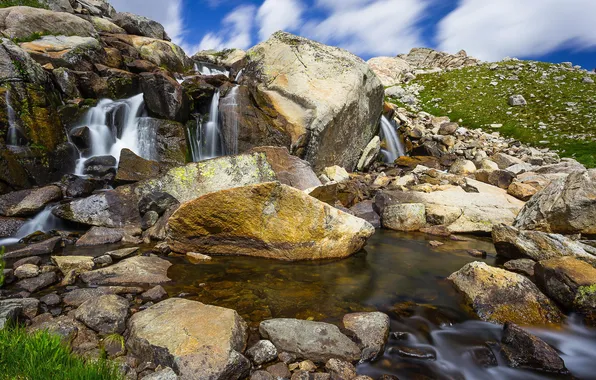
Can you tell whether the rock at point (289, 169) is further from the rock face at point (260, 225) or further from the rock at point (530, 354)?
the rock at point (530, 354)

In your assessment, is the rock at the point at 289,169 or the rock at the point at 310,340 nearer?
the rock at the point at 310,340

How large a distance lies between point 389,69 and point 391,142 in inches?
2210

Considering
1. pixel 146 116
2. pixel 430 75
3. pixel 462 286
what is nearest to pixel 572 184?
pixel 462 286

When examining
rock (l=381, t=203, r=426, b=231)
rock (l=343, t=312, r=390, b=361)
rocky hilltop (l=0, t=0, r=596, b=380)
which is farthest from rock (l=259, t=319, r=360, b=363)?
rock (l=381, t=203, r=426, b=231)

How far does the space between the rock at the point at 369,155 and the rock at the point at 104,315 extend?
19321mm

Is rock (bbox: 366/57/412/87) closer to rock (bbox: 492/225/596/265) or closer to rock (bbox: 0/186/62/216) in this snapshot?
rock (bbox: 492/225/596/265)

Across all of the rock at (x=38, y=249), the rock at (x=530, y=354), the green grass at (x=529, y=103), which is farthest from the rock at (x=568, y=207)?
the green grass at (x=529, y=103)

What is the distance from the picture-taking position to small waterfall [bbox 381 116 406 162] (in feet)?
88.5

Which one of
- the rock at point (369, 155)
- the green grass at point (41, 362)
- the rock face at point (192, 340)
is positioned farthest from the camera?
the rock at point (369, 155)

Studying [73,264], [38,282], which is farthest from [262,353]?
[73,264]

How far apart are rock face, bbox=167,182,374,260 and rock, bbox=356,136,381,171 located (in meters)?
14.3

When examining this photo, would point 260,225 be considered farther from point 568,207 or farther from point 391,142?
point 391,142

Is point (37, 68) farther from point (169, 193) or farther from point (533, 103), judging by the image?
point (533, 103)

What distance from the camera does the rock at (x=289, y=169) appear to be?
1363cm
